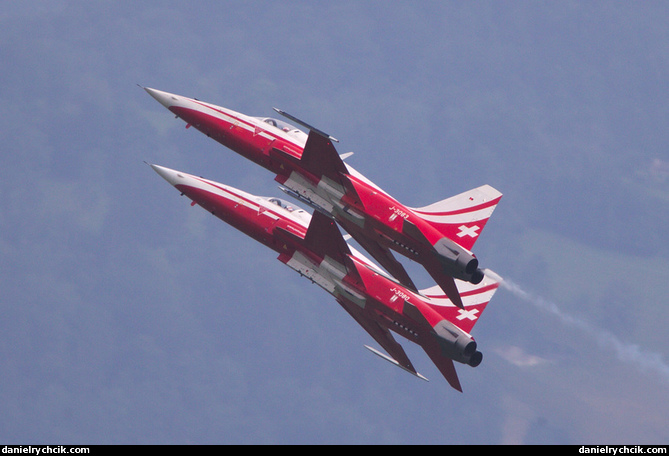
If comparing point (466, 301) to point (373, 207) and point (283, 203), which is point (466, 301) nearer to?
point (373, 207)

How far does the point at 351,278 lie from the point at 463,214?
584 cm

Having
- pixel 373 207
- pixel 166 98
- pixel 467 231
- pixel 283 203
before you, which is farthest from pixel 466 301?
pixel 166 98

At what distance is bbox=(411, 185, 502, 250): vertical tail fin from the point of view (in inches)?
1752

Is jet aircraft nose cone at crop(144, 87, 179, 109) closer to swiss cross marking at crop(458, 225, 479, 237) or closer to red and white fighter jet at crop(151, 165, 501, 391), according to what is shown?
red and white fighter jet at crop(151, 165, 501, 391)

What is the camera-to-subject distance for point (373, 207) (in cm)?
4444

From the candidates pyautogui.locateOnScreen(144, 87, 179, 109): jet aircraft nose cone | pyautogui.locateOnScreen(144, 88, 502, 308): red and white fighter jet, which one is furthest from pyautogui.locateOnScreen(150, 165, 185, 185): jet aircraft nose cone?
pyautogui.locateOnScreen(144, 88, 502, 308): red and white fighter jet

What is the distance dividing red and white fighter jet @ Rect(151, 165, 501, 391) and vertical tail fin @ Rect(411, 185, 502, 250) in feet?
10.0

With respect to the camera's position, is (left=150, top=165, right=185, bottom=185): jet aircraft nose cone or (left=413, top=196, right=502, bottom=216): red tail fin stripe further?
(left=150, top=165, right=185, bottom=185): jet aircraft nose cone

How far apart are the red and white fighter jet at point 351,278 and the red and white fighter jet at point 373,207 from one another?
984 millimetres

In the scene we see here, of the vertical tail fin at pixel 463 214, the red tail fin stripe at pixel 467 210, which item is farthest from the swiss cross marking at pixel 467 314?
the red tail fin stripe at pixel 467 210

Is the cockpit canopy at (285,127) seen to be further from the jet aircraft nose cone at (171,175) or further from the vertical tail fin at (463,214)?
the vertical tail fin at (463,214)

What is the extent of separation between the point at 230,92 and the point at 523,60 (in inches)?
2006

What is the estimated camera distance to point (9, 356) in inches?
4446

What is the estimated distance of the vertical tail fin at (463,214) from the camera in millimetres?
44500
